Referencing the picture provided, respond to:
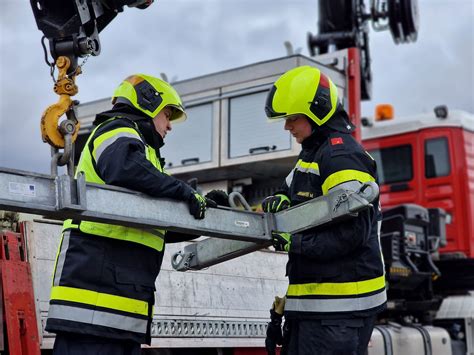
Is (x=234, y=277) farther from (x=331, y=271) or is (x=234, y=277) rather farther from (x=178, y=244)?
(x=331, y=271)

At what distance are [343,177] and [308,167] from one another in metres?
0.27

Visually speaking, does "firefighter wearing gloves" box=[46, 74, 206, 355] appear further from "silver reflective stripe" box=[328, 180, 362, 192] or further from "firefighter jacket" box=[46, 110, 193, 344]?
"silver reflective stripe" box=[328, 180, 362, 192]

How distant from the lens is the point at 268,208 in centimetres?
409

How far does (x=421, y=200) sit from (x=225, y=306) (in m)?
4.85

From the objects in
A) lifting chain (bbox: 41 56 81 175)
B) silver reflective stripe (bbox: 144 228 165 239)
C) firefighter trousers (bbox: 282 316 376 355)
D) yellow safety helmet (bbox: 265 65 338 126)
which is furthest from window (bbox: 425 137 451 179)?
lifting chain (bbox: 41 56 81 175)

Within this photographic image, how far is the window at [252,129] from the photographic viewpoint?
662 cm

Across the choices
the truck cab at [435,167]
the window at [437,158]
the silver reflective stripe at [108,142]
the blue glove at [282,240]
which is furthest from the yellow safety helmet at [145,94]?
the window at [437,158]

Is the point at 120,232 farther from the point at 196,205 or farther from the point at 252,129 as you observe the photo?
the point at 252,129

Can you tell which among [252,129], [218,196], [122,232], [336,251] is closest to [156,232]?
[122,232]

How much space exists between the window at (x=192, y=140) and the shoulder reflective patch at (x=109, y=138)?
338 centimetres

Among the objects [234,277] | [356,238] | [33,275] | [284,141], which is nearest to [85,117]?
[284,141]

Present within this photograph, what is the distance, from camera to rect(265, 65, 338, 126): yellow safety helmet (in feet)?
13.2

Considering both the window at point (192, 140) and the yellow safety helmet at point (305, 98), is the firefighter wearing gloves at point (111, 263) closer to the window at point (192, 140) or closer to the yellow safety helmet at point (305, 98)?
the yellow safety helmet at point (305, 98)

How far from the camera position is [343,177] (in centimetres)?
→ 381
